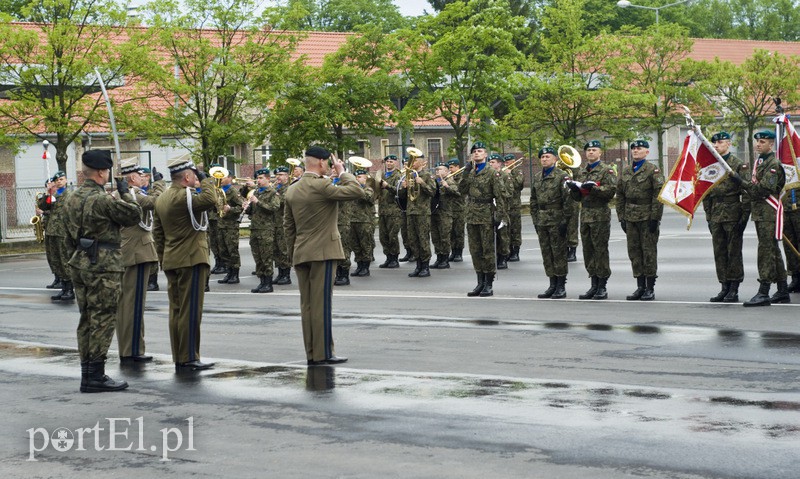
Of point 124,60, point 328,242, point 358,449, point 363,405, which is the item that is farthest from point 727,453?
point 124,60

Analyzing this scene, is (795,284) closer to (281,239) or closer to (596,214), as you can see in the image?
(596,214)

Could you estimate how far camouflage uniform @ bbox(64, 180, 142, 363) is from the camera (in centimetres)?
986

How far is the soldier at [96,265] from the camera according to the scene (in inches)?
388

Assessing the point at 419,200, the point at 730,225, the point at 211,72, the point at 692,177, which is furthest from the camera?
the point at 211,72

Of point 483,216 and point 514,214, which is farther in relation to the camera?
point 514,214

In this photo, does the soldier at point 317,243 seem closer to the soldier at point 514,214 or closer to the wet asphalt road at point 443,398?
the wet asphalt road at point 443,398

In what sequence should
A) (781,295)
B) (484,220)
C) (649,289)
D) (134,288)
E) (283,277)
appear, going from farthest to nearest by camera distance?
1. (283,277)
2. (484,220)
3. (649,289)
4. (781,295)
5. (134,288)

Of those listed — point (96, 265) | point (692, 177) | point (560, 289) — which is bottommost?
point (560, 289)

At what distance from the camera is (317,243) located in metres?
11.1

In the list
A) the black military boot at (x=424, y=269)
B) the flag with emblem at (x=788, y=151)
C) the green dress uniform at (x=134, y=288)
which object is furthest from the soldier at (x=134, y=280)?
the black military boot at (x=424, y=269)

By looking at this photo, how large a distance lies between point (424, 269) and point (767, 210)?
26.3 feet

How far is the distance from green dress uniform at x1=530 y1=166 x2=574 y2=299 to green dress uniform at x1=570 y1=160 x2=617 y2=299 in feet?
1.20

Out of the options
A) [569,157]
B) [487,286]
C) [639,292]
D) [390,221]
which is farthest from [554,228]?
[390,221]

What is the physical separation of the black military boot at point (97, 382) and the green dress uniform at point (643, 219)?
8040mm
